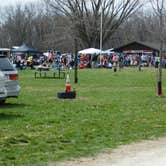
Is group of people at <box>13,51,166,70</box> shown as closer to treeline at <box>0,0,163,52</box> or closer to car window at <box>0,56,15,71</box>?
treeline at <box>0,0,163,52</box>

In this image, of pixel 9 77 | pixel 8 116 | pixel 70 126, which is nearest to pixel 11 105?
pixel 9 77

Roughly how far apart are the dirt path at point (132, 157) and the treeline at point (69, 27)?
5529 centimetres

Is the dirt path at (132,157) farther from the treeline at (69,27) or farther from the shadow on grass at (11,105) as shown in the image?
the treeline at (69,27)

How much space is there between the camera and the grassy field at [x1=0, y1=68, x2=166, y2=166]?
8.41 m

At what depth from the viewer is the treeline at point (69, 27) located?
79.6 metres

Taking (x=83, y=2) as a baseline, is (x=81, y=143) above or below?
below

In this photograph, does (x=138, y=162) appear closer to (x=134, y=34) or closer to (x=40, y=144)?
(x=40, y=144)

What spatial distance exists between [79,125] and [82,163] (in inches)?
148

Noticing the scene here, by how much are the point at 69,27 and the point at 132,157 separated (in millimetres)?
72141

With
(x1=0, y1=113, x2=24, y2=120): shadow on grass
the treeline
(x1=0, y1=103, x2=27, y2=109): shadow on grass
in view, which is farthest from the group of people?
(x1=0, y1=113, x2=24, y2=120): shadow on grass

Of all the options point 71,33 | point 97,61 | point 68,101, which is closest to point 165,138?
point 68,101

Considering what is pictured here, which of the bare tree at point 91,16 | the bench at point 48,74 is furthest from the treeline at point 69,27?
the bench at point 48,74

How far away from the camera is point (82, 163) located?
7.61 m

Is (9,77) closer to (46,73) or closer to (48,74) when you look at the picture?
(46,73)
